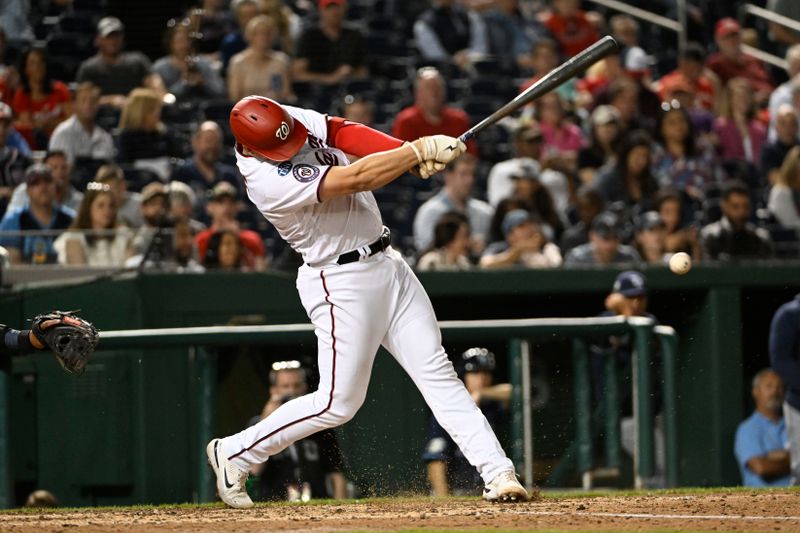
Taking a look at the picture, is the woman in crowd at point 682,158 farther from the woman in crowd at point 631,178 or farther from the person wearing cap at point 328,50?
the person wearing cap at point 328,50

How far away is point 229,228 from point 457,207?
1.76m

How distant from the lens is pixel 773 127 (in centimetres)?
1165

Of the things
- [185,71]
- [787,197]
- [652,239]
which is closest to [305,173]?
[652,239]

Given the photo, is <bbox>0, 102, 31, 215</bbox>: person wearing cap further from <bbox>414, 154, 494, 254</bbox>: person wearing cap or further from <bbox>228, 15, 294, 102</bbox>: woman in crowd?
<bbox>414, 154, 494, 254</bbox>: person wearing cap

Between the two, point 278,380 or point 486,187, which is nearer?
point 278,380

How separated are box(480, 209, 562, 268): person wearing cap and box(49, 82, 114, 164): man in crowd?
293 cm

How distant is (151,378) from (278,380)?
833mm

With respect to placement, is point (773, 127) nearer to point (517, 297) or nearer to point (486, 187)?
point (486, 187)

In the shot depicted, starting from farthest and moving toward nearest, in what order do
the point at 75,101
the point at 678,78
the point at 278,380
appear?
the point at 678,78, the point at 75,101, the point at 278,380

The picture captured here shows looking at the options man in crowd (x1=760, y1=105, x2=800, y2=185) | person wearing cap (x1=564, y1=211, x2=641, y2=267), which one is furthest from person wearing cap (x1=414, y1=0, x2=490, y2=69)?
person wearing cap (x1=564, y1=211, x2=641, y2=267)

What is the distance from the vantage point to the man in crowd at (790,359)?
313 inches

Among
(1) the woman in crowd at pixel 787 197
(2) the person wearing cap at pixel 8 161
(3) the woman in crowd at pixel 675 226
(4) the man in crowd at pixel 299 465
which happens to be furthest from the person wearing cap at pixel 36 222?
(1) the woman in crowd at pixel 787 197

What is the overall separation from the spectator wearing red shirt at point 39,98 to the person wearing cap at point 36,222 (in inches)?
50.7

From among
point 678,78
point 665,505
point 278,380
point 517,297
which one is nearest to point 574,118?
point 678,78
